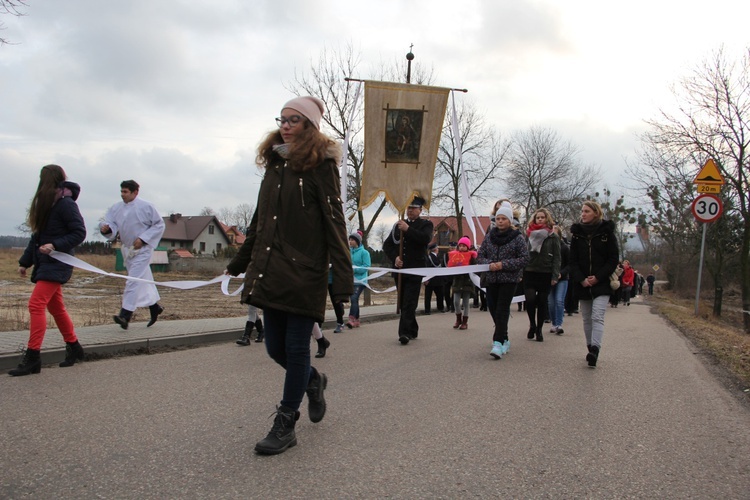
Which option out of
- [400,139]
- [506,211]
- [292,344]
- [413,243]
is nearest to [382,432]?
[292,344]

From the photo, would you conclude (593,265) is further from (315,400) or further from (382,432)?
(315,400)

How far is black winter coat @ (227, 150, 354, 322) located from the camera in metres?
3.38

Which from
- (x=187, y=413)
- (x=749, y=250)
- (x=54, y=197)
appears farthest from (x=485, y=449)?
(x=749, y=250)

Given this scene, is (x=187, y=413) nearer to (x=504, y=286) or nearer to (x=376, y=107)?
(x=504, y=286)

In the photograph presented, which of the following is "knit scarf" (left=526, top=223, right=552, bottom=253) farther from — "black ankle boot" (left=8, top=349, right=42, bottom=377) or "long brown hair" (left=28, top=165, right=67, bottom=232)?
"black ankle boot" (left=8, top=349, right=42, bottom=377)

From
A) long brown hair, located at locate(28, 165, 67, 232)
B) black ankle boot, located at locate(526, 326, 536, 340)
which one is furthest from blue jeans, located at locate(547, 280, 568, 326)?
long brown hair, located at locate(28, 165, 67, 232)

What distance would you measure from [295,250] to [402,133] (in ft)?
28.1

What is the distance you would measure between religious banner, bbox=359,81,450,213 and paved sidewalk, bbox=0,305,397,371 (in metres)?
3.99

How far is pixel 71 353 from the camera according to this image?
5859 millimetres

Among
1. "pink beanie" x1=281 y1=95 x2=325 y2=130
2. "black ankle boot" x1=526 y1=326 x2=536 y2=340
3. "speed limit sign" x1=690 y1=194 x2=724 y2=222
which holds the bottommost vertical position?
"black ankle boot" x1=526 y1=326 x2=536 y2=340

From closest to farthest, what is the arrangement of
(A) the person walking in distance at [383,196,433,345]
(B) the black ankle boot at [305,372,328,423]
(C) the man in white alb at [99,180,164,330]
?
(B) the black ankle boot at [305,372,328,423] → (C) the man in white alb at [99,180,164,330] → (A) the person walking in distance at [383,196,433,345]

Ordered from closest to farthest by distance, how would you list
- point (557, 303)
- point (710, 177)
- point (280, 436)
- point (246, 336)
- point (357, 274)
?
point (280, 436)
point (246, 336)
point (357, 274)
point (557, 303)
point (710, 177)

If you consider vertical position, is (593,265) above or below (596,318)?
above

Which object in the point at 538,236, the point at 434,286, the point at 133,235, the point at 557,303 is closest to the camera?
the point at 133,235
